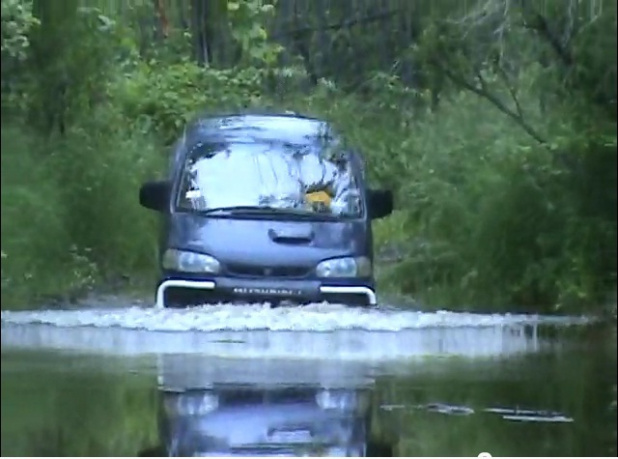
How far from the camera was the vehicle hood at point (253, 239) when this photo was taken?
115 inches

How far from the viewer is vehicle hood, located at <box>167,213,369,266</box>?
9.55ft

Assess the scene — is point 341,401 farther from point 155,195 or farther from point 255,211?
point 155,195

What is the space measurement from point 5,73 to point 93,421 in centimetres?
91

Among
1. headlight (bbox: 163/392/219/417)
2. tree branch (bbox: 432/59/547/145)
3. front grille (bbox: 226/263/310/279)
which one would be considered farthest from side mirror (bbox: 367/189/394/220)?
headlight (bbox: 163/392/219/417)

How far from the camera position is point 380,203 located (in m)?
2.97

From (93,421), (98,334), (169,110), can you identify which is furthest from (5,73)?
(93,421)

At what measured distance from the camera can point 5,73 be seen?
289 cm

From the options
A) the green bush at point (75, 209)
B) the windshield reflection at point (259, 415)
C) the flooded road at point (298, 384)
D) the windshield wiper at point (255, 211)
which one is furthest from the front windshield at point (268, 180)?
the windshield reflection at point (259, 415)

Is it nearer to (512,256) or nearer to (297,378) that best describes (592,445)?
(512,256)

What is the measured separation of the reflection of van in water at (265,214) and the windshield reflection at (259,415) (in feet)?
0.69

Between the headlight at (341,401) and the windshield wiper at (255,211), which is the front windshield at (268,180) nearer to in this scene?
the windshield wiper at (255,211)

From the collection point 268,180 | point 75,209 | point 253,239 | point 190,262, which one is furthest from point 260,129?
point 75,209

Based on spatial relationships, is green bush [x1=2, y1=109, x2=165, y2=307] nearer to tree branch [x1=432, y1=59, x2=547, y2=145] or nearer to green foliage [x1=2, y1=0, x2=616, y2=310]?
green foliage [x1=2, y1=0, x2=616, y2=310]

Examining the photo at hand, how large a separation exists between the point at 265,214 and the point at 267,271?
15 cm
